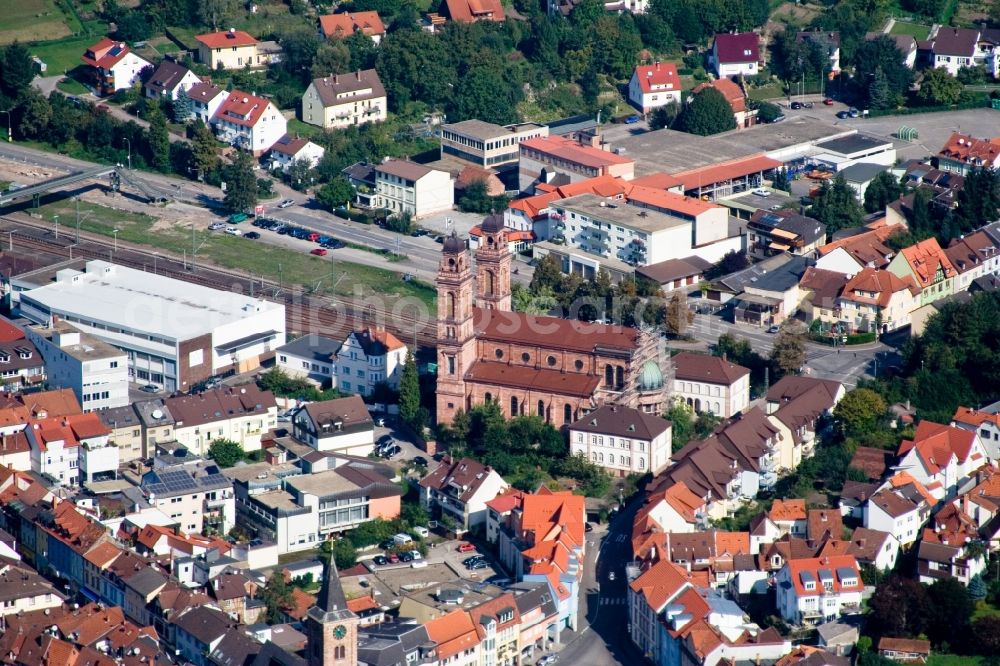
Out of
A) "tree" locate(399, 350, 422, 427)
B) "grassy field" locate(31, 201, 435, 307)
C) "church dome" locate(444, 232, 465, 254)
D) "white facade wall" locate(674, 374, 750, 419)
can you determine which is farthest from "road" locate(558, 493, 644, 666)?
"grassy field" locate(31, 201, 435, 307)

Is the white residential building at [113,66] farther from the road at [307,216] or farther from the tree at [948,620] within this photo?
the tree at [948,620]

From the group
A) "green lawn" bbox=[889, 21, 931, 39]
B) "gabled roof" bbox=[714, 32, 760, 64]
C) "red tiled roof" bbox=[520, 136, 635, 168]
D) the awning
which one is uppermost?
"green lawn" bbox=[889, 21, 931, 39]

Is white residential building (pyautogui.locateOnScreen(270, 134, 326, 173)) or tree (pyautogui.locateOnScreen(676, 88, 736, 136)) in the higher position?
tree (pyautogui.locateOnScreen(676, 88, 736, 136))

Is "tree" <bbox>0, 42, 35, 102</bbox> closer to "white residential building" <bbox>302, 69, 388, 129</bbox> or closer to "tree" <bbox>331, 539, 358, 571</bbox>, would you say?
"white residential building" <bbox>302, 69, 388, 129</bbox>

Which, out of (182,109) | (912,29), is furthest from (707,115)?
(182,109)

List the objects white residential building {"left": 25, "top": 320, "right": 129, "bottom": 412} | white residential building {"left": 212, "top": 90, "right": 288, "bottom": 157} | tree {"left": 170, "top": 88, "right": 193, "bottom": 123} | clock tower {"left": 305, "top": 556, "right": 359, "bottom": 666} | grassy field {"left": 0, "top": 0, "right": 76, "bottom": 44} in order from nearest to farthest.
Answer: clock tower {"left": 305, "top": 556, "right": 359, "bottom": 666}
white residential building {"left": 25, "top": 320, "right": 129, "bottom": 412}
white residential building {"left": 212, "top": 90, "right": 288, "bottom": 157}
tree {"left": 170, "top": 88, "right": 193, "bottom": 123}
grassy field {"left": 0, "top": 0, "right": 76, "bottom": 44}

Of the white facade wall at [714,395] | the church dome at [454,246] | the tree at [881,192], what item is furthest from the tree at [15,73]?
the white facade wall at [714,395]
